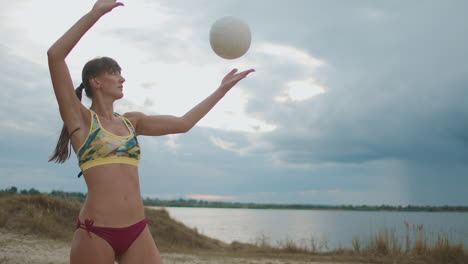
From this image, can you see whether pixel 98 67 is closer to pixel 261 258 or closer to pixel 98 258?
pixel 98 258

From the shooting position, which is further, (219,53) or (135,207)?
(219,53)

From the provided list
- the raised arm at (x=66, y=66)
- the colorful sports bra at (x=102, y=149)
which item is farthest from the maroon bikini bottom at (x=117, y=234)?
the raised arm at (x=66, y=66)

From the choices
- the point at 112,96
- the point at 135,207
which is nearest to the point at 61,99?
the point at 112,96

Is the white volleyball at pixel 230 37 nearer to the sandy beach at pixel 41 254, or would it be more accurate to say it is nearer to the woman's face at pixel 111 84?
the woman's face at pixel 111 84

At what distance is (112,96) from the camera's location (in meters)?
2.69

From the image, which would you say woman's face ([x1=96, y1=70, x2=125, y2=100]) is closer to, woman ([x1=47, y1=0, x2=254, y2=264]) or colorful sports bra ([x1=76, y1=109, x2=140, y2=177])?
woman ([x1=47, y1=0, x2=254, y2=264])

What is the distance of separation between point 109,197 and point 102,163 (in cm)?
21

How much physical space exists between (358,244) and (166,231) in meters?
6.40

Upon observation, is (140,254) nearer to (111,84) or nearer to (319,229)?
(111,84)

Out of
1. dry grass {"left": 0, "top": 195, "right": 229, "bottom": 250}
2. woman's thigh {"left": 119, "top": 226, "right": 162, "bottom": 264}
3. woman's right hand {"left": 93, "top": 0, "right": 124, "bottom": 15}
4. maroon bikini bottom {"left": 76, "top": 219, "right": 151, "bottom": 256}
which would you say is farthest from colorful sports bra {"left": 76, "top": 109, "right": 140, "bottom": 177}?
dry grass {"left": 0, "top": 195, "right": 229, "bottom": 250}

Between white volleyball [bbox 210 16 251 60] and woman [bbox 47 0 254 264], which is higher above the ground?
white volleyball [bbox 210 16 251 60]

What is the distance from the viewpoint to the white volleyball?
357 cm

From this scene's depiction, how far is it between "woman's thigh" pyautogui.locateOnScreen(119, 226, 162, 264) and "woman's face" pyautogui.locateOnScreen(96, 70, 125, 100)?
927mm

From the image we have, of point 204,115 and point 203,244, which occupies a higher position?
point 204,115
